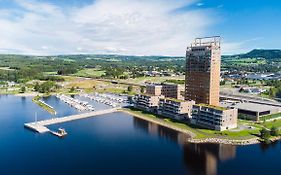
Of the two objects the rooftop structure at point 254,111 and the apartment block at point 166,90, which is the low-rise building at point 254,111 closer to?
the rooftop structure at point 254,111

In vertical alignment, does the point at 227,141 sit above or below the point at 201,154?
above

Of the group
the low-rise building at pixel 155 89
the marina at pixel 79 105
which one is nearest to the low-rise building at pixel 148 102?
the low-rise building at pixel 155 89

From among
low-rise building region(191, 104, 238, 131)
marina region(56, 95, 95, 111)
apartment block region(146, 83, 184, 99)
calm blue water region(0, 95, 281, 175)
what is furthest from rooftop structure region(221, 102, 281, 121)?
marina region(56, 95, 95, 111)

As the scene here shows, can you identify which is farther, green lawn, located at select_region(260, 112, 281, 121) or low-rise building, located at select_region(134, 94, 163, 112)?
low-rise building, located at select_region(134, 94, 163, 112)

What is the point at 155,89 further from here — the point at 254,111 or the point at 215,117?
the point at 254,111

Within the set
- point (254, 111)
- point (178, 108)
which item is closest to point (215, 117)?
point (178, 108)

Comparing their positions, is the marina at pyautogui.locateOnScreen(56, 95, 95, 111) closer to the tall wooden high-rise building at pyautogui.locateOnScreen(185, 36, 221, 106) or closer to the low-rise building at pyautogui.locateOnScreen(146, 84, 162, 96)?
the low-rise building at pyautogui.locateOnScreen(146, 84, 162, 96)
